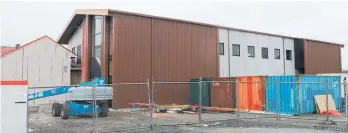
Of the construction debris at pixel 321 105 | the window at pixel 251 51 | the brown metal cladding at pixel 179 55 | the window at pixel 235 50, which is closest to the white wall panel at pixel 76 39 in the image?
the brown metal cladding at pixel 179 55

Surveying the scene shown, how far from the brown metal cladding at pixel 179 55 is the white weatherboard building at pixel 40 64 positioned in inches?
304

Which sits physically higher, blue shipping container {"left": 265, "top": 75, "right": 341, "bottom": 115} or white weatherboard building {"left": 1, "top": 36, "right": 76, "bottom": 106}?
white weatherboard building {"left": 1, "top": 36, "right": 76, "bottom": 106}

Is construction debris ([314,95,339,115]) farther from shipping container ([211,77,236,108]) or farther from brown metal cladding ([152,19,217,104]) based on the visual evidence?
brown metal cladding ([152,19,217,104])

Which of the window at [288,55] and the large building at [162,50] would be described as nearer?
the large building at [162,50]

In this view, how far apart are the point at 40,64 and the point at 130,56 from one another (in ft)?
27.6

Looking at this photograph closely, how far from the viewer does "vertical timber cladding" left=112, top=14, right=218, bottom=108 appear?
2384cm

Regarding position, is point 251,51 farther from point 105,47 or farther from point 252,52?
point 105,47

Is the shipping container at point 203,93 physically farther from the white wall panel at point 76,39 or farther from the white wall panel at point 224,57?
Answer: the white wall panel at point 76,39

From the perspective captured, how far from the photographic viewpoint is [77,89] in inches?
683

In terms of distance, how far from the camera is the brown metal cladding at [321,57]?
35781 mm

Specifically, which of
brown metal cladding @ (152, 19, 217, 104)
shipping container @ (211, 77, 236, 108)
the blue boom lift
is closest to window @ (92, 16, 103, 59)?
brown metal cladding @ (152, 19, 217, 104)

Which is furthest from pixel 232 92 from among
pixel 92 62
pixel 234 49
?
pixel 92 62

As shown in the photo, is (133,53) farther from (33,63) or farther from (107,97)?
(33,63)

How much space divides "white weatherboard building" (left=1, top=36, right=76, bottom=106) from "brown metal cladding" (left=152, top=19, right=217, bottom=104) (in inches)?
304
